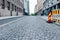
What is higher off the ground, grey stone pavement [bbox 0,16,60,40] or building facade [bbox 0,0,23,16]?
building facade [bbox 0,0,23,16]

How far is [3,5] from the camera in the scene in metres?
40.5

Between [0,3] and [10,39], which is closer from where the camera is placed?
[10,39]

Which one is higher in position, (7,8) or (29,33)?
(7,8)

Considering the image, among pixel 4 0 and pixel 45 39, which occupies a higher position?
pixel 4 0

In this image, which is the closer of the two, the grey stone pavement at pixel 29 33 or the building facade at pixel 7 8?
the grey stone pavement at pixel 29 33

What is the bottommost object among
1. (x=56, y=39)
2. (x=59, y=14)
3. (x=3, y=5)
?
(x=56, y=39)

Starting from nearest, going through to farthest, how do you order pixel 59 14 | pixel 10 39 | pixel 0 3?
pixel 10 39, pixel 59 14, pixel 0 3

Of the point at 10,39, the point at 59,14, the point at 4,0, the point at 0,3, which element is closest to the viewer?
the point at 10,39

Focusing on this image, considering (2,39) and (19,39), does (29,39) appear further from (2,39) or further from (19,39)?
(2,39)

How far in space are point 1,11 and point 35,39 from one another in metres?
32.3

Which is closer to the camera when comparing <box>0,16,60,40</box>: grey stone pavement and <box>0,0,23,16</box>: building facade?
<box>0,16,60,40</box>: grey stone pavement

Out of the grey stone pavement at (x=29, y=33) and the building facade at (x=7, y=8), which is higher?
the building facade at (x=7, y=8)

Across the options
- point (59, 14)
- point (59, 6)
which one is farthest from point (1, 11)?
point (59, 14)

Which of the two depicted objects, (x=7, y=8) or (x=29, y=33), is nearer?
(x=29, y=33)
